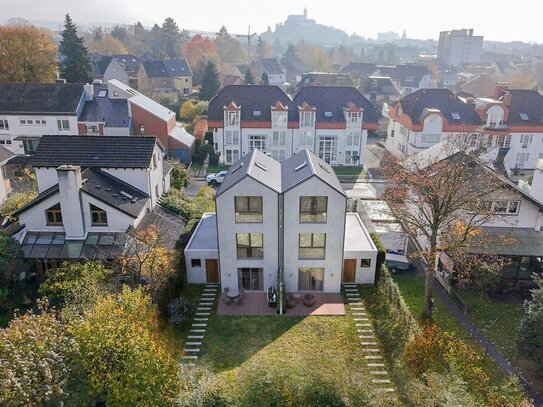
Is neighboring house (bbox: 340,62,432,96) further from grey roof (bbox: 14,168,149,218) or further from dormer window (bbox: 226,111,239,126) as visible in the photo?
grey roof (bbox: 14,168,149,218)

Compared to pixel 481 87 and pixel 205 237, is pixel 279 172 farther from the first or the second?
pixel 481 87

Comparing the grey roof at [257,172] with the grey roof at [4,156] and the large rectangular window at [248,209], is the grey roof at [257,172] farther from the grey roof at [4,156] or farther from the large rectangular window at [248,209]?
the grey roof at [4,156]

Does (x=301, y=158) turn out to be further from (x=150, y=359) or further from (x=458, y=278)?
(x=150, y=359)

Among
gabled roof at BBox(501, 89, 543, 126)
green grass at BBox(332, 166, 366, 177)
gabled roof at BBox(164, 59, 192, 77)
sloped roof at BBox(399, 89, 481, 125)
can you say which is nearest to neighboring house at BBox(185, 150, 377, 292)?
green grass at BBox(332, 166, 366, 177)

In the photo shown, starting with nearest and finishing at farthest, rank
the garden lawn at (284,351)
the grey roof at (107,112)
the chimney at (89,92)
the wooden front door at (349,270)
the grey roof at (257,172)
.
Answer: the garden lawn at (284,351), the grey roof at (257,172), the wooden front door at (349,270), the grey roof at (107,112), the chimney at (89,92)

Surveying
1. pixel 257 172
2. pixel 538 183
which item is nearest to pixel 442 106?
pixel 538 183

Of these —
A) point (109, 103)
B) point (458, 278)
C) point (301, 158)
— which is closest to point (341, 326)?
point (458, 278)

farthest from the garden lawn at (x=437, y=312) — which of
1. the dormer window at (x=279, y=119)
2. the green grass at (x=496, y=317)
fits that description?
the dormer window at (x=279, y=119)
